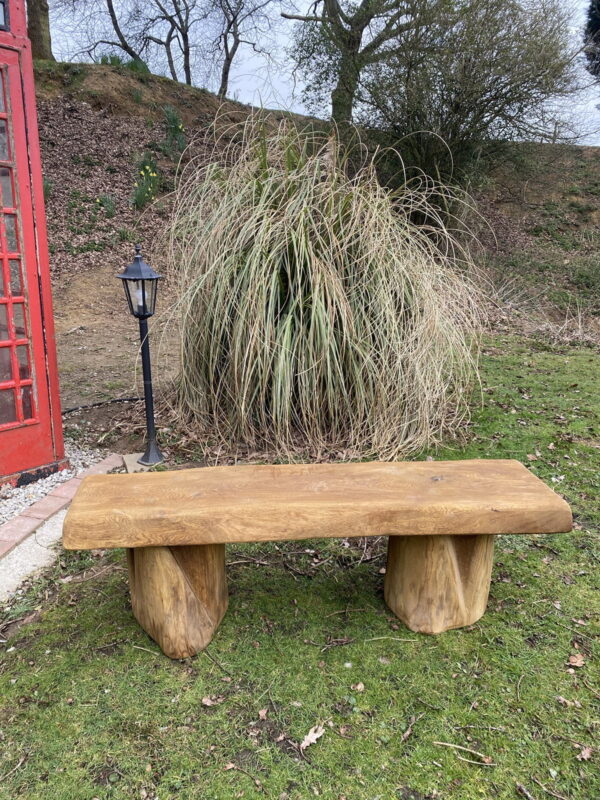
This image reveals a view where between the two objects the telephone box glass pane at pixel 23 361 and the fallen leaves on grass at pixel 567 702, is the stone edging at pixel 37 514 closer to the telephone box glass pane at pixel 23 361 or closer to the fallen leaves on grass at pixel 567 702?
the telephone box glass pane at pixel 23 361

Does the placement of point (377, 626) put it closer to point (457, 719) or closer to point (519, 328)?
point (457, 719)

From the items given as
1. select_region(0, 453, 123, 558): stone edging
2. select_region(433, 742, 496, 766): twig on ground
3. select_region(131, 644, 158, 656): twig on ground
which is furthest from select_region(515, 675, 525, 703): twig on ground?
select_region(0, 453, 123, 558): stone edging

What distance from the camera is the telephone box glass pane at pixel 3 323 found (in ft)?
8.95

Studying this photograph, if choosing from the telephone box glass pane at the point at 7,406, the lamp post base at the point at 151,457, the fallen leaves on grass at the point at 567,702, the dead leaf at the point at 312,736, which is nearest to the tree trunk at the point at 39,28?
the telephone box glass pane at the point at 7,406

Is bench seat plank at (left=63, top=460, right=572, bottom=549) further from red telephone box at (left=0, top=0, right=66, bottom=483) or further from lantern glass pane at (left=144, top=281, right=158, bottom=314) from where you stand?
lantern glass pane at (left=144, top=281, right=158, bottom=314)

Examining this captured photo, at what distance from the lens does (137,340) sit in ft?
20.6

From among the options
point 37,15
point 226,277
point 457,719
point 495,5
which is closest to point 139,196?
point 37,15

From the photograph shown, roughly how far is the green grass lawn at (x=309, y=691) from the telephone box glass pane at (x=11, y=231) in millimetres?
1568

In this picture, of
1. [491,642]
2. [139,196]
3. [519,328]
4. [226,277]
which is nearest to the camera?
[491,642]

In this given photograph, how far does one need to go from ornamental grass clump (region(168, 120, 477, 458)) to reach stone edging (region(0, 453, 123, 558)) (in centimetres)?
85

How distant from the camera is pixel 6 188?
266 centimetres

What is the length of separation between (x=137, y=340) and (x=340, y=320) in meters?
3.68

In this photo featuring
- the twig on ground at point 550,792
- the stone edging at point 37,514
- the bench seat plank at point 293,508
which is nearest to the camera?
the twig on ground at point 550,792

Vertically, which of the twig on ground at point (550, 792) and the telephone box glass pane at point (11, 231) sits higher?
the telephone box glass pane at point (11, 231)
